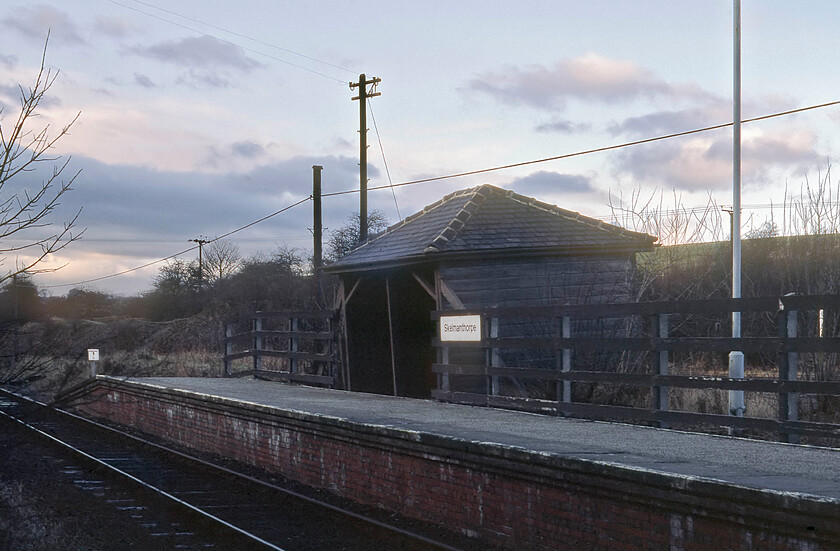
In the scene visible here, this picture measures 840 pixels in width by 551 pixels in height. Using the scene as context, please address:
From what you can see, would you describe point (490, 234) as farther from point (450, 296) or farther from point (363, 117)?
point (363, 117)

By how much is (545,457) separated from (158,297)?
59668 mm

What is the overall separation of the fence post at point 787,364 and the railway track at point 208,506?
3.18 m

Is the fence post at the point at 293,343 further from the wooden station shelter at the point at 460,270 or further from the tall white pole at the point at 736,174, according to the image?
the tall white pole at the point at 736,174

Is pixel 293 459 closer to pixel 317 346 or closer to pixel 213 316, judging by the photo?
pixel 317 346

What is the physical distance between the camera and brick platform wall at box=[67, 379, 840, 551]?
4945mm

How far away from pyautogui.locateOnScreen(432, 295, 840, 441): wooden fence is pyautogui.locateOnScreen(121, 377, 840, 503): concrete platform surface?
176 mm

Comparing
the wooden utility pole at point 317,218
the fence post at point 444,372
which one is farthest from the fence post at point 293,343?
the wooden utility pole at point 317,218

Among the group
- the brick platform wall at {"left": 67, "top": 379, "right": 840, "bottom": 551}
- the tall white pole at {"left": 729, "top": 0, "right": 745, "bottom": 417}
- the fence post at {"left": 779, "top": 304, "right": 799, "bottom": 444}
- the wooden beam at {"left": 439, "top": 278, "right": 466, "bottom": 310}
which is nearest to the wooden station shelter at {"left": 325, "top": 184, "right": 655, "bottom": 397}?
the wooden beam at {"left": 439, "top": 278, "right": 466, "bottom": 310}

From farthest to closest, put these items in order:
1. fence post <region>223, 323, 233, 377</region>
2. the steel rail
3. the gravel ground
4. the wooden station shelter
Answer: fence post <region>223, 323, 233, 377</region>, the wooden station shelter, the gravel ground, the steel rail

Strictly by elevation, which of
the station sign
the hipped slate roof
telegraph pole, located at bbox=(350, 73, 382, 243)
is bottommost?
the station sign

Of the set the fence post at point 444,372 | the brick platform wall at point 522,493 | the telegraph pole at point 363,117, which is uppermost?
the telegraph pole at point 363,117

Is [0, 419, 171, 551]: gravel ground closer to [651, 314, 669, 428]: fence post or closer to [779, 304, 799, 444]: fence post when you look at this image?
[651, 314, 669, 428]: fence post

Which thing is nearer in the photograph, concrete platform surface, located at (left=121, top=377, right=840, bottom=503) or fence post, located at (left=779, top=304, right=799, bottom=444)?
concrete platform surface, located at (left=121, top=377, right=840, bottom=503)

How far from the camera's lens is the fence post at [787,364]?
7.68 metres
